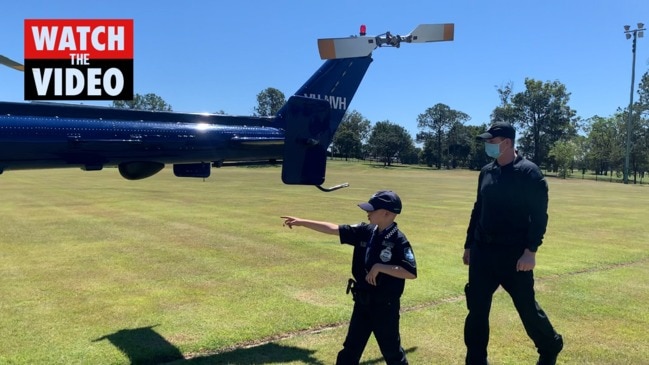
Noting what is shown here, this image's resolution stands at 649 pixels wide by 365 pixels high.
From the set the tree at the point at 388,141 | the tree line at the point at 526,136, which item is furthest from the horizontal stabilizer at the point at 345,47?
the tree at the point at 388,141

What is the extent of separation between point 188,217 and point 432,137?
109976 mm

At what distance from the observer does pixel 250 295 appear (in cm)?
708

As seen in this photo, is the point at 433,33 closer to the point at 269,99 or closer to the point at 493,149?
the point at 493,149

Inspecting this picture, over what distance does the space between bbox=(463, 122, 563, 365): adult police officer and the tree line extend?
78.6 m

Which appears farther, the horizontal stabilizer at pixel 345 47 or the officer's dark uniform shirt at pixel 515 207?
the horizontal stabilizer at pixel 345 47

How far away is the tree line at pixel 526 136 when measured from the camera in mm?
90312

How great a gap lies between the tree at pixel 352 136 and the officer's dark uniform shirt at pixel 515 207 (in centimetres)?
10964

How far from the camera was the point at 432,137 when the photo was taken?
395ft

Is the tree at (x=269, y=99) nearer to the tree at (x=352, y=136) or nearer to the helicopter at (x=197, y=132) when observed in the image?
the tree at (x=352, y=136)

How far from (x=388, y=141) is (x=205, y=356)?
108 metres

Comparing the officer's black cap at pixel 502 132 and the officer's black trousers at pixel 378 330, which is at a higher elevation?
the officer's black cap at pixel 502 132

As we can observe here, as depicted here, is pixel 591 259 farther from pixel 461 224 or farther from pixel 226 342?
pixel 226 342

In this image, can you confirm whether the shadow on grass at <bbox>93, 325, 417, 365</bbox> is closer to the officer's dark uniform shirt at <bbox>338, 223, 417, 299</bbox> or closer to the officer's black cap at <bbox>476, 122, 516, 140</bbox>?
the officer's dark uniform shirt at <bbox>338, 223, 417, 299</bbox>

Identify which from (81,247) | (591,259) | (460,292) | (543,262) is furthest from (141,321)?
(591,259)
